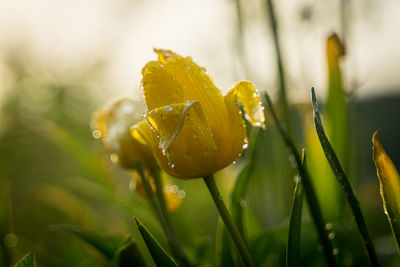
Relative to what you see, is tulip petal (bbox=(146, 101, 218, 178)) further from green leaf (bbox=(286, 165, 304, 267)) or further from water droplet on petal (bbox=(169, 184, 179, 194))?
water droplet on petal (bbox=(169, 184, 179, 194))

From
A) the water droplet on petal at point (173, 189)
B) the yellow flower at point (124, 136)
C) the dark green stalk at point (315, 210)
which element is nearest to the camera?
the dark green stalk at point (315, 210)

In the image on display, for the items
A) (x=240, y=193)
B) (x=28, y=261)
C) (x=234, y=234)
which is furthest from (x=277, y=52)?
(x=28, y=261)

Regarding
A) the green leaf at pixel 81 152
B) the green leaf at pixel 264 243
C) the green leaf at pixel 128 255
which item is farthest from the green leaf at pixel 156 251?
the green leaf at pixel 81 152

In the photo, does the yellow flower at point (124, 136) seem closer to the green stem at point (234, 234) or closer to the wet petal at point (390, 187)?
the green stem at point (234, 234)

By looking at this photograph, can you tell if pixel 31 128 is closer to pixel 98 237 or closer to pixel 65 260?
pixel 65 260

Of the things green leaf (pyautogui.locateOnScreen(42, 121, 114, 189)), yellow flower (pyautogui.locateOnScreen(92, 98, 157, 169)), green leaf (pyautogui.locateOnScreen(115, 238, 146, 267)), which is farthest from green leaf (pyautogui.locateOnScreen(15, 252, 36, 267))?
green leaf (pyautogui.locateOnScreen(42, 121, 114, 189))

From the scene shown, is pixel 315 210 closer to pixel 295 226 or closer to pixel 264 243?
pixel 295 226
